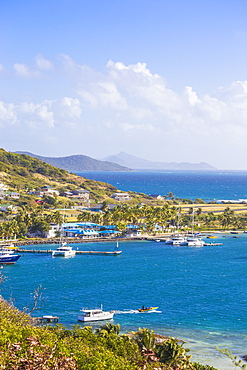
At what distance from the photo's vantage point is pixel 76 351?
2850cm

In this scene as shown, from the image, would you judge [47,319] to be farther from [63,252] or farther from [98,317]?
[63,252]

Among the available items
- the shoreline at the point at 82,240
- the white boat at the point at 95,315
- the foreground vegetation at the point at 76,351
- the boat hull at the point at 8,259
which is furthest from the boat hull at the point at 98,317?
the shoreline at the point at 82,240

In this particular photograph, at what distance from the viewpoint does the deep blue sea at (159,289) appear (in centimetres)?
5091

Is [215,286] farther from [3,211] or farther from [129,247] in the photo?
[3,211]

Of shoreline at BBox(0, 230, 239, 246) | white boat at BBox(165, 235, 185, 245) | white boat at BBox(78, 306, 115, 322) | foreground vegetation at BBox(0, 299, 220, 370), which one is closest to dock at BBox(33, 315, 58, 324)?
white boat at BBox(78, 306, 115, 322)

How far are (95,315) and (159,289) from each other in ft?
56.8

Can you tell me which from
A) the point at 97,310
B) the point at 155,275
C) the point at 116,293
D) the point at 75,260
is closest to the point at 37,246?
the point at 75,260

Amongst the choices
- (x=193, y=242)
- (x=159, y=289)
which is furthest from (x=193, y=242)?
(x=159, y=289)

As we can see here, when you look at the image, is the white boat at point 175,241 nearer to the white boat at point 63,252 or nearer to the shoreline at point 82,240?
the shoreline at point 82,240

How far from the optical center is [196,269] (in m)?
85.4

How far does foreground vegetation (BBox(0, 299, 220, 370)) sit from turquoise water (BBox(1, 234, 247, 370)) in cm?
998

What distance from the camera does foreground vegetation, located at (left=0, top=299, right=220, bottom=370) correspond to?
80.6ft

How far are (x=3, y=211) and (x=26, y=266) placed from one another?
61.3 m

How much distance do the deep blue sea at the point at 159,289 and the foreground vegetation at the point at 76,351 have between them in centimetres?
941
